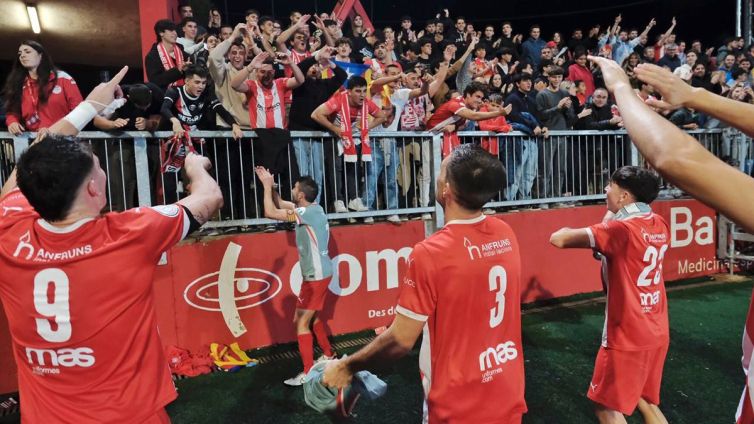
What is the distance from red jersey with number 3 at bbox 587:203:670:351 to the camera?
3369 millimetres

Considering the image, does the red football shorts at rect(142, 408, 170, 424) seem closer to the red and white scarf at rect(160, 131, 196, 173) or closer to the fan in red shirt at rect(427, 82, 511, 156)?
the red and white scarf at rect(160, 131, 196, 173)

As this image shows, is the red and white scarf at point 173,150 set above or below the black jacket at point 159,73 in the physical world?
below

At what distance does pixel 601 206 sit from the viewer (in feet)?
27.6

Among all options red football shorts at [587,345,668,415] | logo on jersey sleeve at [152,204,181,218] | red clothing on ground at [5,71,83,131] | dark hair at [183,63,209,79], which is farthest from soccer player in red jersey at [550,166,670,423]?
red clothing on ground at [5,71,83,131]

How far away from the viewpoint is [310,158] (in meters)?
6.36

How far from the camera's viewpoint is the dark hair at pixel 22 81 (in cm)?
494

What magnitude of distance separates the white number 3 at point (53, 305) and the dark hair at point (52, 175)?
226 mm

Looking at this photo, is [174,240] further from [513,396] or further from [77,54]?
[77,54]

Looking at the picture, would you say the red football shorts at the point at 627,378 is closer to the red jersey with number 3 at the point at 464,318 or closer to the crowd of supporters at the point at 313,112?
the red jersey with number 3 at the point at 464,318

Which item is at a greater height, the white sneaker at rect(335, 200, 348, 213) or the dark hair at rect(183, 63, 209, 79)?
the dark hair at rect(183, 63, 209, 79)

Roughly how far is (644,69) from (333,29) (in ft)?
31.7

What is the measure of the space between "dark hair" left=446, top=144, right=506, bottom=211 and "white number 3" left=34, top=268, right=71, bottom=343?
1.67 m

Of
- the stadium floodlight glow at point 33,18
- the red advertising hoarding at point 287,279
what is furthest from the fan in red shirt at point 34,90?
the stadium floodlight glow at point 33,18

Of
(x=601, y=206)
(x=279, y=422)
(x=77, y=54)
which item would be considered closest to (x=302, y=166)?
(x=279, y=422)
